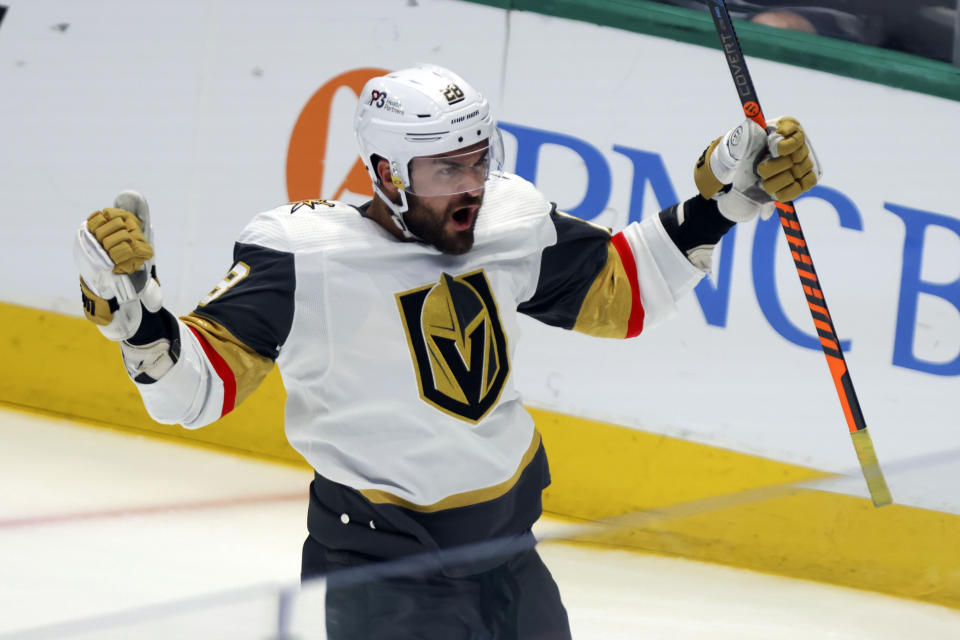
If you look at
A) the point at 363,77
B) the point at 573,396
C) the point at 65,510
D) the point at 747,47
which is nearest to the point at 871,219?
the point at 747,47

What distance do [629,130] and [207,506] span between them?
1.53 m

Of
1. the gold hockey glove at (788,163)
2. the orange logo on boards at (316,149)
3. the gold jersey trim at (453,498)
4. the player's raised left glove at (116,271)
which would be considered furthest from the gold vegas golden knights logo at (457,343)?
the orange logo on boards at (316,149)

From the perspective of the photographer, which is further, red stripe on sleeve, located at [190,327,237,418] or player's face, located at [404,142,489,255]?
player's face, located at [404,142,489,255]

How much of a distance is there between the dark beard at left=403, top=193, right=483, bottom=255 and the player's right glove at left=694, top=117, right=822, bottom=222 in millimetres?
451

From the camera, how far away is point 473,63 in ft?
11.4

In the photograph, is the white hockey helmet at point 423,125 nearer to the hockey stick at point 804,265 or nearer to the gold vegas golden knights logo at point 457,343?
the gold vegas golden knights logo at point 457,343

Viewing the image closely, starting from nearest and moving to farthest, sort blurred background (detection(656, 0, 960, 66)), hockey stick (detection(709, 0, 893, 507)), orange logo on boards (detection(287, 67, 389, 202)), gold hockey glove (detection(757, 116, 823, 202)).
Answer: gold hockey glove (detection(757, 116, 823, 202))
hockey stick (detection(709, 0, 893, 507))
blurred background (detection(656, 0, 960, 66))
orange logo on boards (detection(287, 67, 389, 202))

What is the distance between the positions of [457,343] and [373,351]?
0.13 metres

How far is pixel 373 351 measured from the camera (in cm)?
181

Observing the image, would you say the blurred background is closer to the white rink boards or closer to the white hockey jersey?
the white rink boards

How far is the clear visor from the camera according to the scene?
1885 millimetres

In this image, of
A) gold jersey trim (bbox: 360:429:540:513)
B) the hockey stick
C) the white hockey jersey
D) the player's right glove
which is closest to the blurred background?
the hockey stick

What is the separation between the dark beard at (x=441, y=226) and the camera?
1883 mm

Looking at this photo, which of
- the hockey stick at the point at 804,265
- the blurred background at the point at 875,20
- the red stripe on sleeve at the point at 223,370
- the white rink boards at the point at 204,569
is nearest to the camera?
the white rink boards at the point at 204,569
